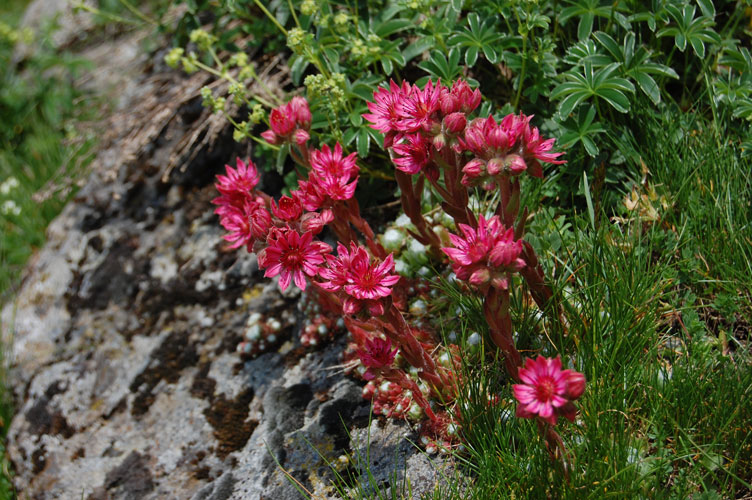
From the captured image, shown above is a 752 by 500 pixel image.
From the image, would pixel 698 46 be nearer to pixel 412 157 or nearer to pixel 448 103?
pixel 448 103

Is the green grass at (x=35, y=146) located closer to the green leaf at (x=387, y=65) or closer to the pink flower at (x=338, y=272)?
the green leaf at (x=387, y=65)

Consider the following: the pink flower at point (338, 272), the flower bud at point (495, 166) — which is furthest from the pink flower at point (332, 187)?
the flower bud at point (495, 166)

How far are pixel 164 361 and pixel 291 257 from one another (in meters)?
1.52

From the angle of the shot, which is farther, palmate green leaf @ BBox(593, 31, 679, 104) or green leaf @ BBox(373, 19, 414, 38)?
green leaf @ BBox(373, 19, 414, 38)

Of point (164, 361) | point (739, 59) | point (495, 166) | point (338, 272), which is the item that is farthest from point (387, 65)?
point (164, 361)

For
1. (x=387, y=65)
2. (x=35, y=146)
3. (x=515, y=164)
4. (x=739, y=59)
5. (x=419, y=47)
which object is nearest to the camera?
(x=515, y=164)

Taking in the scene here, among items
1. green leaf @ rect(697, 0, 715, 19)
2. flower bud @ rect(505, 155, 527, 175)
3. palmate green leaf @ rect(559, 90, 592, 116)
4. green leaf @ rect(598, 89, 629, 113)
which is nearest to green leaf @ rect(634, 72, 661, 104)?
green leaf @ rect(598, 89, 629, 113)

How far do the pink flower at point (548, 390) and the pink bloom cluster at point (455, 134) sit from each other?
594 millimetres

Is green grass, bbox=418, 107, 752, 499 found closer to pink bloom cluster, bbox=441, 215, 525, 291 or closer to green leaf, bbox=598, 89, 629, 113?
green leaf, bbox=598, 89, 629, 113

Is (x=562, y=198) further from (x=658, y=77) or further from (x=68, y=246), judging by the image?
(x=68, y=246)

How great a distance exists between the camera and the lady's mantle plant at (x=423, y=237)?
1.69 m

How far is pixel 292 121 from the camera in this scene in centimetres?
237

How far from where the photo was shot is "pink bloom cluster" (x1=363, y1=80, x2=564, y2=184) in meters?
1.82

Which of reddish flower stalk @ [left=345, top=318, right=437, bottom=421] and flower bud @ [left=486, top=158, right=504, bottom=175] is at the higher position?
flower bud @ [left=486, top=158, right=504, bottom=175]
